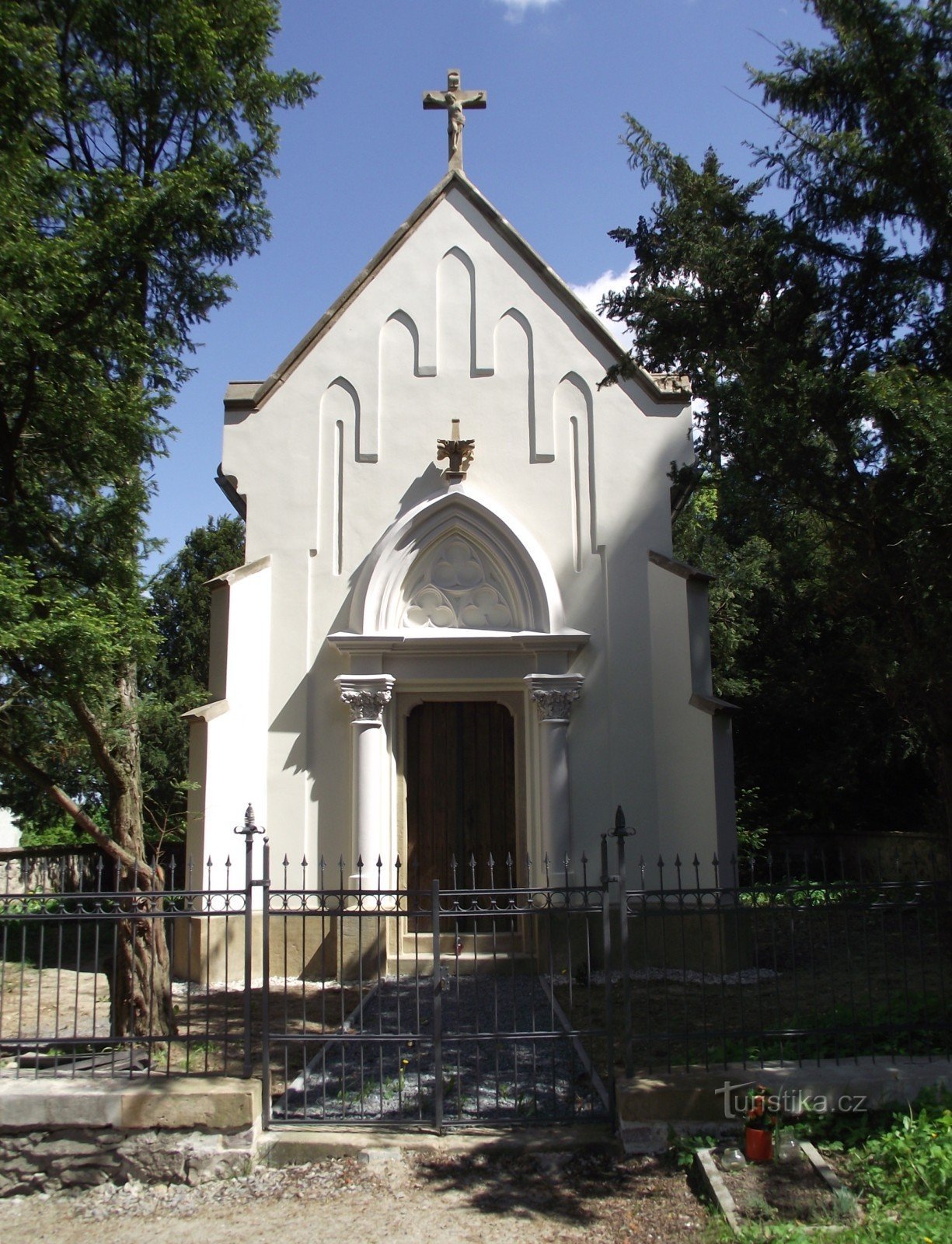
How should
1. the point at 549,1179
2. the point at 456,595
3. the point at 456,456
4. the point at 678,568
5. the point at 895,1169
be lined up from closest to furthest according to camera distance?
the point at 895,1169 → the point at 549,1179 → the point at 678,568 → the point at 456,456 → the point at 456,595

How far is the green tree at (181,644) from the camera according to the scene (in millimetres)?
18438

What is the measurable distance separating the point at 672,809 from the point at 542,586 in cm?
286

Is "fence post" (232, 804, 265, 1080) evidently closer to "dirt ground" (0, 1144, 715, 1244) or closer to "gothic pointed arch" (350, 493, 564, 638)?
"dirt ground" (0, 1144, 715, 1244)

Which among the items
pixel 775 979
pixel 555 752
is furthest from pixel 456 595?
pixel 775 979

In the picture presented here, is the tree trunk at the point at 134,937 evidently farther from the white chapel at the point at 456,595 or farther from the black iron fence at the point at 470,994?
the white chapel at the point at 456,595

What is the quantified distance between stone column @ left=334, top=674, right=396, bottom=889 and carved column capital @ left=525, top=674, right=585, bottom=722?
1.63m

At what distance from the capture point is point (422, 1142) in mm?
5949

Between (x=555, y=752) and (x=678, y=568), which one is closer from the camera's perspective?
(x=555, y=752)

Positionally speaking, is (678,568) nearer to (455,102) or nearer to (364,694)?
(364,694)

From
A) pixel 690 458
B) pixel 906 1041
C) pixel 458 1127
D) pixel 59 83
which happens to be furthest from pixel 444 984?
pixel 59 83

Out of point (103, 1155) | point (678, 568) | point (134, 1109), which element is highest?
point (678, 568)

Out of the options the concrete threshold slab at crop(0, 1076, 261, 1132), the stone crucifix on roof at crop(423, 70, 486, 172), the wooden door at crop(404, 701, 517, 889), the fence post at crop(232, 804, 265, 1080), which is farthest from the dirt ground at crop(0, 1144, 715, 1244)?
the stone crucifix on roof at crop(423, 70, 486, 172)

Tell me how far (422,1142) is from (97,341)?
6.16 metres

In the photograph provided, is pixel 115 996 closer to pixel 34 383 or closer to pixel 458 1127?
pixel 458 1127
